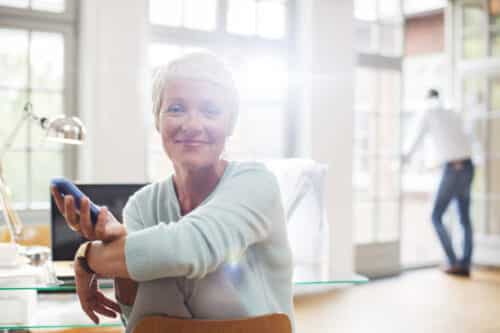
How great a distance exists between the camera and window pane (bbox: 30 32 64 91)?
13.7ft

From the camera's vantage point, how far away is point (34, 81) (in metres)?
4.20

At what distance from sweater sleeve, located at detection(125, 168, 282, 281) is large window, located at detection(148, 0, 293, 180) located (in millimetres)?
3861

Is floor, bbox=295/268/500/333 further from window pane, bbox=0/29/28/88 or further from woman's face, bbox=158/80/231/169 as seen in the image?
woman's face, bbox=158/80/231/169

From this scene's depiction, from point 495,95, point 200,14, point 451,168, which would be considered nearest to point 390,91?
point 451,168

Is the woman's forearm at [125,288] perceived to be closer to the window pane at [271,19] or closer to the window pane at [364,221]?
the window pane at [271,19]

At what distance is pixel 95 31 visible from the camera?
4.18m

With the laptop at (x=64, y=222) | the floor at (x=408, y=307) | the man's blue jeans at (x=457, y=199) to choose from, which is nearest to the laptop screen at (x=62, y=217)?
the laptop at (x=64, y=222)

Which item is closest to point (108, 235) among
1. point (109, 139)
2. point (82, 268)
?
point (82, 268)

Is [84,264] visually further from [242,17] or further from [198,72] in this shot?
[242,17]

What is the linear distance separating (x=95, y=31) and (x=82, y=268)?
3632 millimetres

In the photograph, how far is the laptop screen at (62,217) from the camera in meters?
2.68

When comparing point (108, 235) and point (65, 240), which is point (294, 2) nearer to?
point (65, 240)

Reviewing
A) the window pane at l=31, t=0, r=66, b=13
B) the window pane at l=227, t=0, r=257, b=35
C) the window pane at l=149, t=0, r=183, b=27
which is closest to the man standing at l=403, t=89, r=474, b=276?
the window pane at l=227, t=0, r=257, b=35

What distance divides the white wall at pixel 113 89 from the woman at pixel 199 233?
136 inches
